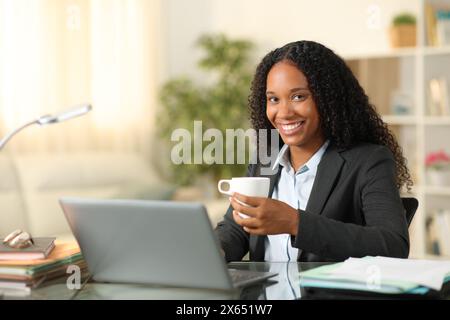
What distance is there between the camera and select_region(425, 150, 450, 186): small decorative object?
12.8ft

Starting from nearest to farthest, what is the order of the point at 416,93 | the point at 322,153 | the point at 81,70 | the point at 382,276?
the point at 382,276 < the point at 322,153 < the point at 416,93 < the point at 81,70

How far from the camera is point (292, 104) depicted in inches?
69.0

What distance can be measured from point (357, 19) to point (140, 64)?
60.8 inches

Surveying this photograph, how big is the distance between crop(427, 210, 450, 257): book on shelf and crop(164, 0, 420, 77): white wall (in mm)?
1170

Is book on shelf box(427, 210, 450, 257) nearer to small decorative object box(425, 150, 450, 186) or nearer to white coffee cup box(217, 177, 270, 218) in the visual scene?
small decorative object box(425, 150, 450, 186)

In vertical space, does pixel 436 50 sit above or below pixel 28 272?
above

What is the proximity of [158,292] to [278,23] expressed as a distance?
380 centimetres

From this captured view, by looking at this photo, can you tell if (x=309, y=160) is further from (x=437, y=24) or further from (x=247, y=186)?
(x=437, y=24)

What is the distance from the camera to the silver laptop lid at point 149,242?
1.15 metres

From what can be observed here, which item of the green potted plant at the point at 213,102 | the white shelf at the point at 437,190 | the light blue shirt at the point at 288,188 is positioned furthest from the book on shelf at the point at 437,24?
the light blue shirt at the point at 288,188

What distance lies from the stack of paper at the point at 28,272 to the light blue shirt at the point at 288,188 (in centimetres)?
61

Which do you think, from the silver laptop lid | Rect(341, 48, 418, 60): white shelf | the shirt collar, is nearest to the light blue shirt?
the shirt collar

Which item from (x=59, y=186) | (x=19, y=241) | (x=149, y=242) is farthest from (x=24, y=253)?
(x=59, y=186)

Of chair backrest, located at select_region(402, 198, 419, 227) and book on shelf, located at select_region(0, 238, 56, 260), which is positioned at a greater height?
book on shelf, located at select_region(0, 238, 56, 260)
